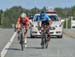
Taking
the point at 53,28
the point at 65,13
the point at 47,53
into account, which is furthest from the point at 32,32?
the point at 65,13

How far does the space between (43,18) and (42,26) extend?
43 centimetres

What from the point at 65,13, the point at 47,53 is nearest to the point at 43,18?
the point at 47,53

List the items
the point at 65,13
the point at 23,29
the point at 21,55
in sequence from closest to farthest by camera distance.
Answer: the point at 21,55 → the point at 23,29 → the point at 65,13

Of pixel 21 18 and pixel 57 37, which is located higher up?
pixel 21 18

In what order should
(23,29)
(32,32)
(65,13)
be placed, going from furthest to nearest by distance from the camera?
1. (65,13)
2. (32,32)
3. (23,29)

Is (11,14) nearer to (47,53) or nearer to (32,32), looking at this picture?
(32,32)

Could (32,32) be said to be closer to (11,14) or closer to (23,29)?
(23,29)

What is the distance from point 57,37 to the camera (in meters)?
29.5

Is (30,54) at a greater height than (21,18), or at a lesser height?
lesser

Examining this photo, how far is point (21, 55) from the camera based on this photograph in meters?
16.9

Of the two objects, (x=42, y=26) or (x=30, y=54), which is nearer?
(x=30, y=54)

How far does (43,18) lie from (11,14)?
220 feet

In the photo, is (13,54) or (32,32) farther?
(32,32)

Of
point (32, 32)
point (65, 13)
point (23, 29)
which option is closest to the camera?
point (23, 29)
